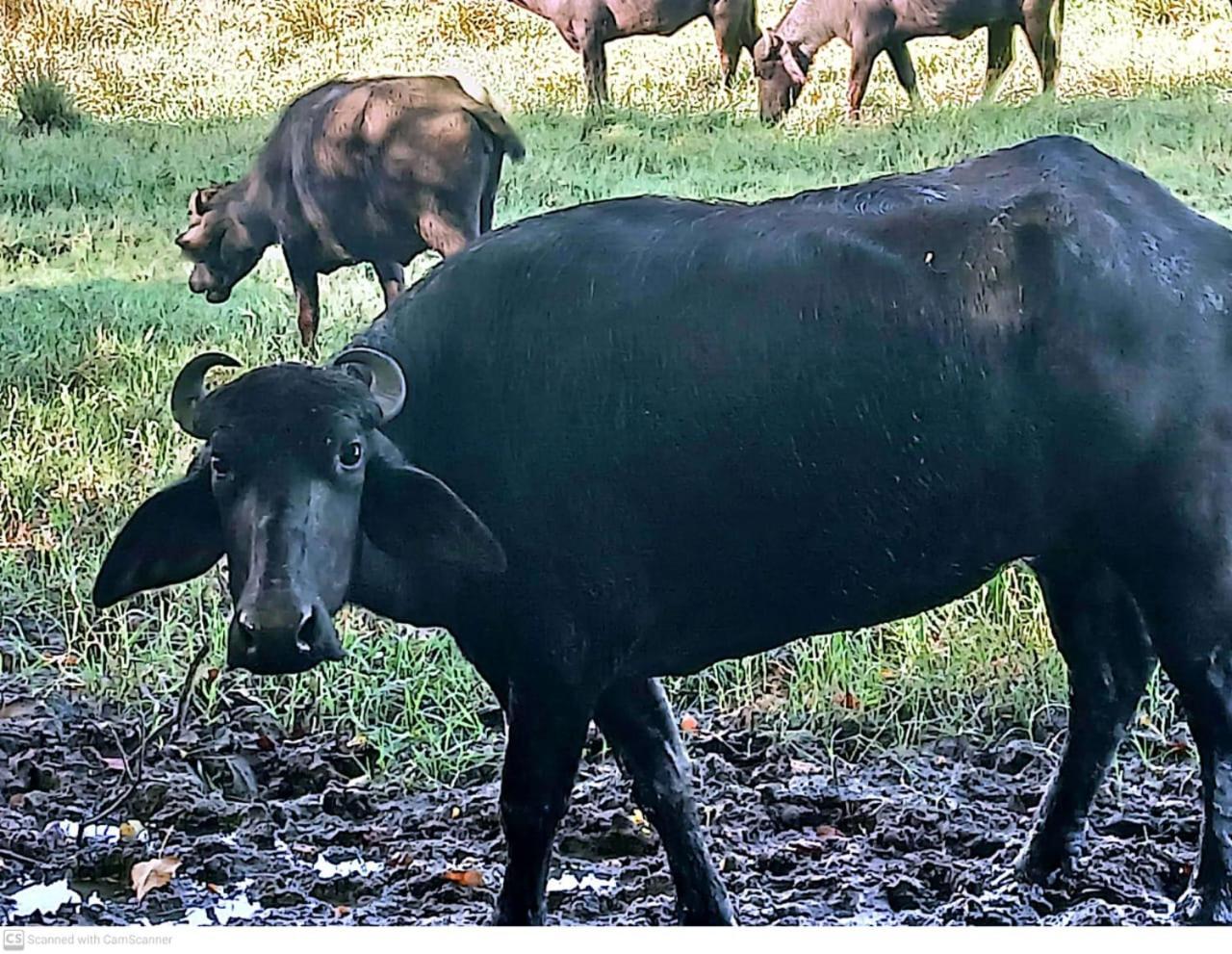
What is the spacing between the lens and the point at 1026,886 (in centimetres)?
230

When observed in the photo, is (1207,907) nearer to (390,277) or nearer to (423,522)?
(423,522)

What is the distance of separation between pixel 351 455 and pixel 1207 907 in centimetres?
135

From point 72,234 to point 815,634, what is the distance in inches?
52.0

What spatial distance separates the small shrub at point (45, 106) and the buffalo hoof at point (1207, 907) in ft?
6.68

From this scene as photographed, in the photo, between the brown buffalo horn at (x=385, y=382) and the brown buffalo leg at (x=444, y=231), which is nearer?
the brown buffalo horn at (x=385, y=382)

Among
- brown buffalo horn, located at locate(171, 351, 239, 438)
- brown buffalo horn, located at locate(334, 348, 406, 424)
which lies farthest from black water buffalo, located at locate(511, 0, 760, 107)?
brown buffalo horn, located at locate(171, 351, 239, 438)

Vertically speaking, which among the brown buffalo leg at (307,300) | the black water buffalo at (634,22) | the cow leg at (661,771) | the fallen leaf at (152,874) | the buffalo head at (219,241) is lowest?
the fallen leaf at (152,874)

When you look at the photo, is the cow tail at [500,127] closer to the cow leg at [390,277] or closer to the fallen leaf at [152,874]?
the cow leg at [390,277]

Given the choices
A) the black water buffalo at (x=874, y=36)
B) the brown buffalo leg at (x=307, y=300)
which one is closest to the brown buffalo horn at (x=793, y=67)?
the black water buffalo at (x=874, y=36)

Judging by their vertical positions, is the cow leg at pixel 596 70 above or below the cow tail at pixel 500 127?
above

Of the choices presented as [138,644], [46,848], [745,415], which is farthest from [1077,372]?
[46,848]

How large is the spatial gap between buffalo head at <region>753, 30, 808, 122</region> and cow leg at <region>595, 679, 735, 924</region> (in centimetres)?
91

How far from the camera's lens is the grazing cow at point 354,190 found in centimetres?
237

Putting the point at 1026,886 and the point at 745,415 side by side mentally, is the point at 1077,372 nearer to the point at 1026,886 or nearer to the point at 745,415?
the point at 745,415
